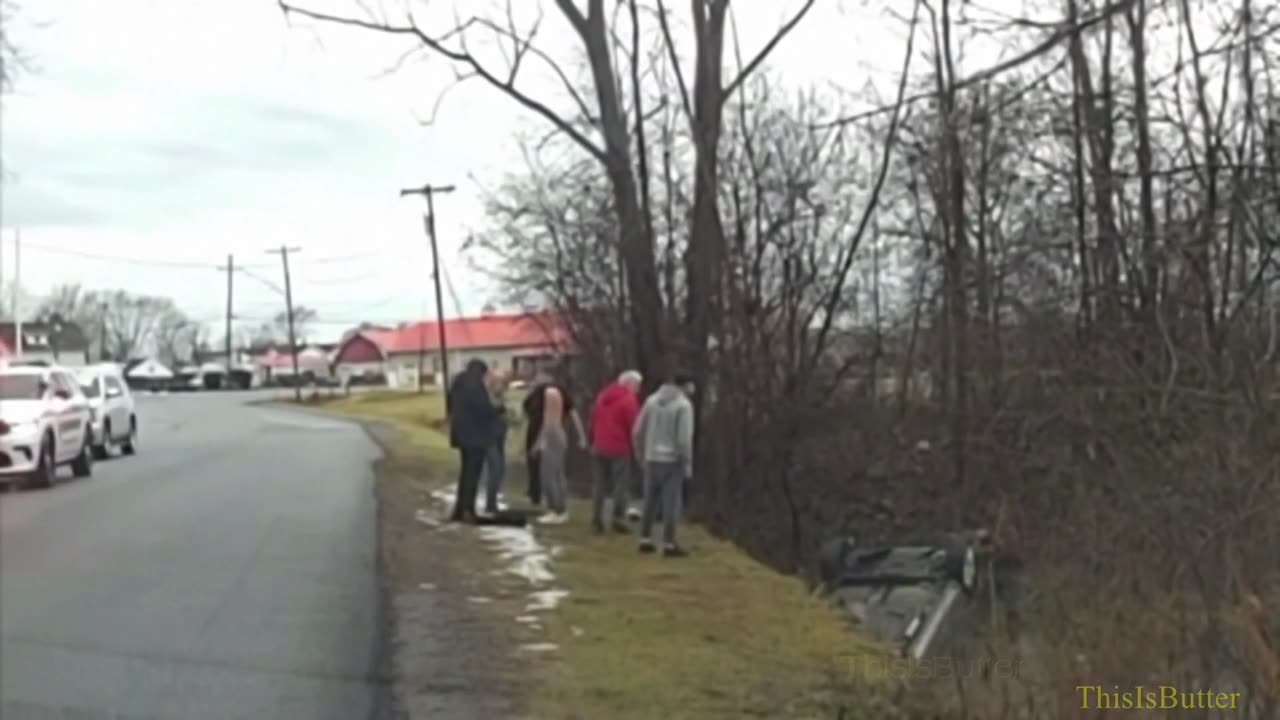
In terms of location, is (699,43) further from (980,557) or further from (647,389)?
(980,557)

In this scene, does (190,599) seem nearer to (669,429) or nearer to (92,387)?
(669,429)

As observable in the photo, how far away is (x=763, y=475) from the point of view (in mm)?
28156

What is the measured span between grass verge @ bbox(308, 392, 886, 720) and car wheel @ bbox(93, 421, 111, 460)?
63.4 ft

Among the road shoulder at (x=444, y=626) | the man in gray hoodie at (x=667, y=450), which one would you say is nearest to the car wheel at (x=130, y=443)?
the road shoulder at (x=444, y=626)

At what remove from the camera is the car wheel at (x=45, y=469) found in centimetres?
2938

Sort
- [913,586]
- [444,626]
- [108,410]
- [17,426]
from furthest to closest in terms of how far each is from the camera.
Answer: [108,410] → [17,426] → [913,586] → [444,626]

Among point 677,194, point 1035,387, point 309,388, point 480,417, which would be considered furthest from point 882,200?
point 309,388

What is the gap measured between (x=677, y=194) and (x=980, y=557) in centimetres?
1874

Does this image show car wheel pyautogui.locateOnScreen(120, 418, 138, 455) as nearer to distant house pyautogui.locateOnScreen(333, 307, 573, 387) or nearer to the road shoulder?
the road shoulder

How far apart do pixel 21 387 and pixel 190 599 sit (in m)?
16.6

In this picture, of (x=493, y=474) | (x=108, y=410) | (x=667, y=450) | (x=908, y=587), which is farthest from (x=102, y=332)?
(x=908, y=587)

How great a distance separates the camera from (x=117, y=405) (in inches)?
1565

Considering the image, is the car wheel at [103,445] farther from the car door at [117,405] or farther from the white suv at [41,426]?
the white suv at [41,426]

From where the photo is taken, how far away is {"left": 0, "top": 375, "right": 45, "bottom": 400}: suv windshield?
99.8ft
